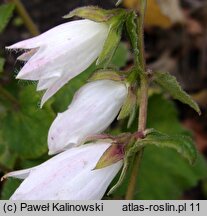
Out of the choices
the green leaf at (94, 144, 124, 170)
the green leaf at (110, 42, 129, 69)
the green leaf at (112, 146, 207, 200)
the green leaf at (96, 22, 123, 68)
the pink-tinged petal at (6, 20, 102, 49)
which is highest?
the pink-tinged petal at (6, 20, 102, 49)

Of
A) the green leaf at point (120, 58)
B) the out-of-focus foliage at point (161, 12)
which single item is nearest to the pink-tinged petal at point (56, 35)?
the green leaf at point (120, 58)

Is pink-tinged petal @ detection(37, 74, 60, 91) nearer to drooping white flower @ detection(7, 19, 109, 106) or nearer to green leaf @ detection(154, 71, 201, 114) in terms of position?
drooping white flower @ detection(7, 19, 109, 106)

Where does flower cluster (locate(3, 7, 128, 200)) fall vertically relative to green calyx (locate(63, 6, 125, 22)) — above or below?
below

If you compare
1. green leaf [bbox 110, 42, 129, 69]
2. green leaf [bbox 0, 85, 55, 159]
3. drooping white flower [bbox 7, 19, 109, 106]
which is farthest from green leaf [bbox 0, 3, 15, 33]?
drooping white flower [bbox 7, 19, 109, 106]

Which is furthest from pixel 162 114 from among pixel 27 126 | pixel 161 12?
pixel 161 12

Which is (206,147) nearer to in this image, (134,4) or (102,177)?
(134,4)

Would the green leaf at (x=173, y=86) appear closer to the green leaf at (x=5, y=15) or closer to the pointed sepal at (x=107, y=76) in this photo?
the pointed sepal at (x=107, y=76)

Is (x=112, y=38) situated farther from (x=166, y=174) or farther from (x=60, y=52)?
(x=166, y=174)
